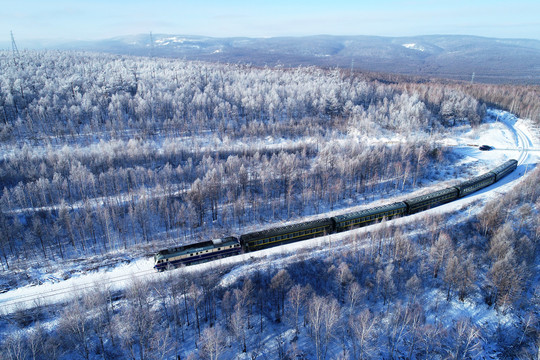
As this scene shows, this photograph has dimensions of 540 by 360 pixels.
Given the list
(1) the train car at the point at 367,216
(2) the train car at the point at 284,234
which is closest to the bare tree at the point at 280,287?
(2) the train car at the point at 284,234

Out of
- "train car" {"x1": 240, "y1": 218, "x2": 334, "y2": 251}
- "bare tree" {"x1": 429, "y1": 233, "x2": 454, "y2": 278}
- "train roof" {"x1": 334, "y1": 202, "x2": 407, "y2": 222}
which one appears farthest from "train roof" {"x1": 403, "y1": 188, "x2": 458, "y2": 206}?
"train car" {"x1": 240, "y1": 218, "x2": 334, "y2": 251}

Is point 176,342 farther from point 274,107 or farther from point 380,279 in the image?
point 274,107

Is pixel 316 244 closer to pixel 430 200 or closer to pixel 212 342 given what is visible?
pixel 212 342

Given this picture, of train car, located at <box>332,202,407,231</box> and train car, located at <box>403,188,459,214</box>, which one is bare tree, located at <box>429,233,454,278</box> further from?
train car, located at <box>403,188,459,214</box>

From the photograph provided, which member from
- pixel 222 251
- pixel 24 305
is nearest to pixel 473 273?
pixel 222 251

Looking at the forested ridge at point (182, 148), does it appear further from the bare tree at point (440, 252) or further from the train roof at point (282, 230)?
the bare tree at point (440, 252)

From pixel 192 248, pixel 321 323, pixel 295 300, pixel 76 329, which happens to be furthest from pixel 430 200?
pixel 76 329
